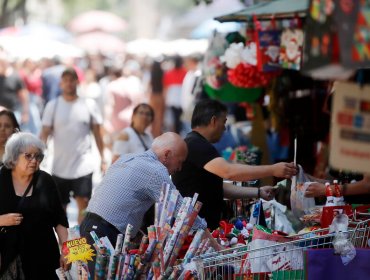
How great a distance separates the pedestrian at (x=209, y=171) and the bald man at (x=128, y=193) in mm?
820

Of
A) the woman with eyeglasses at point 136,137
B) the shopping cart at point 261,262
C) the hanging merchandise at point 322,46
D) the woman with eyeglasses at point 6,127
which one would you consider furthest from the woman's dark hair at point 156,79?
the hanging merchandise at point 322,46

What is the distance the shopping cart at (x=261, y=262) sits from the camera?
6164mm

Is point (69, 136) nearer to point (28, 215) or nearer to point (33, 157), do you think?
point (33, 157)

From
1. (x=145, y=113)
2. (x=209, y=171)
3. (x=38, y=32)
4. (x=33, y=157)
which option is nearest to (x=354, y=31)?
(x=209, y=171)

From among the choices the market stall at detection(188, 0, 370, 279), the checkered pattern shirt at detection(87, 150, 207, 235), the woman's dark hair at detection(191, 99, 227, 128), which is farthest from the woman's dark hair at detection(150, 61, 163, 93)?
the checkered pattern shirt at detection(87, 150, 207, 235)

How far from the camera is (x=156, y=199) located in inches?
272

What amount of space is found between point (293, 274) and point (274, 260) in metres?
0.16

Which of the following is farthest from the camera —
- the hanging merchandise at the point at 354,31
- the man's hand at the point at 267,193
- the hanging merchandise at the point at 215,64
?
the hanging merchandise at the point at 215,64

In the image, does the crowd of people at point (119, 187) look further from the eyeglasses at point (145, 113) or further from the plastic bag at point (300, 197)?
the eyeglasses at point (145, 113)

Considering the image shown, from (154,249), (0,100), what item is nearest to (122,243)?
(154,249)

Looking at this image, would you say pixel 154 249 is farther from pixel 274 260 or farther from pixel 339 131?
pixel 339 131

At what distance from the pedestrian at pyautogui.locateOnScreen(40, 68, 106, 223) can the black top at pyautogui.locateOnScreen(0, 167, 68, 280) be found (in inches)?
149

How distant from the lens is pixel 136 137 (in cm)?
1177

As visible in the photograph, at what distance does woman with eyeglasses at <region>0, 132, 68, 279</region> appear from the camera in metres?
7.86
